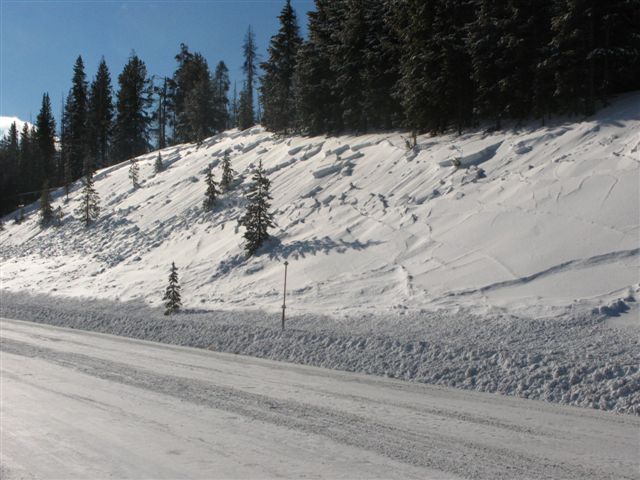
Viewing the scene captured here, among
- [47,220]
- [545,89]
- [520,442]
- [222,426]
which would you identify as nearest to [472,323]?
[520,442]

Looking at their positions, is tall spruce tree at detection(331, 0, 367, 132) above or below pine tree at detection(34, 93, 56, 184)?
below

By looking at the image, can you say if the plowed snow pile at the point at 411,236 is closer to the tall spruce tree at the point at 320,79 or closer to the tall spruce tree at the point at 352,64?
the tall spruce tree at the point at 320,79

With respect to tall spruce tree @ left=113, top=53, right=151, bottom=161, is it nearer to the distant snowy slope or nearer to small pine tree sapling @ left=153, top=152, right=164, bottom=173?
small pine tree sapling @ left=153, top=152, right=164, bottom=173

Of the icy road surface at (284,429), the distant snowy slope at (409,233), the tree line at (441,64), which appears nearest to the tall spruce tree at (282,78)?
the tree line at (441,64)

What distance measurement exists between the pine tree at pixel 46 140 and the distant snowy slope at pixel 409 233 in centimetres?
3349

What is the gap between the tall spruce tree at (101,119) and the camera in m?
59.3

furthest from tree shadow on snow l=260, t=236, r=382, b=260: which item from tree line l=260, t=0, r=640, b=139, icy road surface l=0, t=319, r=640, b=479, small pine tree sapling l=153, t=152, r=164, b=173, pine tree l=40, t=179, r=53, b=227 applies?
pine tree l=40, t=179, r=53, b=227

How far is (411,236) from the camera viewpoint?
53.2 feet

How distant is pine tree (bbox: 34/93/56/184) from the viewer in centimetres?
5862

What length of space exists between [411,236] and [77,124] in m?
56.1

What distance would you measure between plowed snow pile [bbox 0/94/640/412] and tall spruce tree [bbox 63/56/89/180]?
32.3 m

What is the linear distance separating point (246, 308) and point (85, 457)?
32.5ft

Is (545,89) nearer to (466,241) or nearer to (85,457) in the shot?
(466,241)

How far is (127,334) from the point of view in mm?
14516
